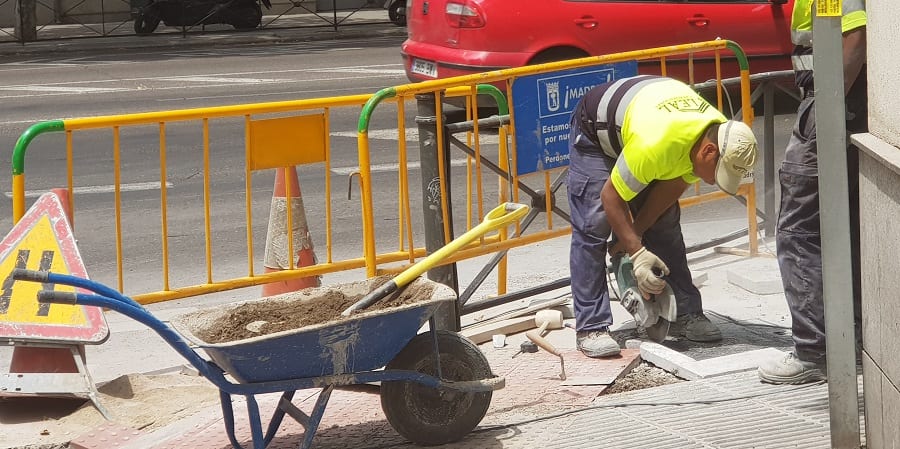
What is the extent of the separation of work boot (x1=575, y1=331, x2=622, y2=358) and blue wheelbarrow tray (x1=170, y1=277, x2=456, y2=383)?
1230 mm

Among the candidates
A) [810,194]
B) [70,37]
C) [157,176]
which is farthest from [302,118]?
[70,37]

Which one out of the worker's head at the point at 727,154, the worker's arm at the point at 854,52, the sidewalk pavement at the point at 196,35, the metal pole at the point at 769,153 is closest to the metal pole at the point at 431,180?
the worker's head at the point at 727,154

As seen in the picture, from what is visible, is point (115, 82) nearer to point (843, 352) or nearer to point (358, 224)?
point (358, 224)

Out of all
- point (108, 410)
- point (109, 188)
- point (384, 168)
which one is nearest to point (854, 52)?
point (108, 410)

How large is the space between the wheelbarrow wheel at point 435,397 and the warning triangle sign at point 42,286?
1.41 meters

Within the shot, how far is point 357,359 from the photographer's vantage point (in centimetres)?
428

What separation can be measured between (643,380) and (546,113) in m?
1.64

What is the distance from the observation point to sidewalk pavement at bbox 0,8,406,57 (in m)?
22.0

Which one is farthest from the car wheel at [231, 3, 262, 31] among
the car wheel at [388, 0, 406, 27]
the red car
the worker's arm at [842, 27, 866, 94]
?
the worker's arm at [842, 27, 866, 94]

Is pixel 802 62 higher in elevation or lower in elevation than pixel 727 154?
higher

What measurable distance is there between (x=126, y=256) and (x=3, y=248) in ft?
8.75

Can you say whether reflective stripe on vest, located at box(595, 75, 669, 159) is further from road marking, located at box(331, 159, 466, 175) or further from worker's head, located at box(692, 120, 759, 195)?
road marking, located at box(331, 159, 466, 175)

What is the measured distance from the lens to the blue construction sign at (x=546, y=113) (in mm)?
6137

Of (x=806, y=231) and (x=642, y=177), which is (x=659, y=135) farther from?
(x=806, y=231)
